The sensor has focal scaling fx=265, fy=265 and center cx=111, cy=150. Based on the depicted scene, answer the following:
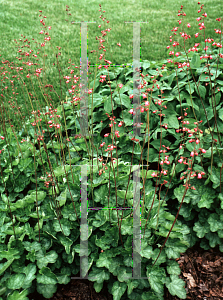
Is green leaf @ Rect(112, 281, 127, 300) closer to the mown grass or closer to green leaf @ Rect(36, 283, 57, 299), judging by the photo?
green leaf @ Rect(36, 283, 57, 299)

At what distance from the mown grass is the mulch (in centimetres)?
282

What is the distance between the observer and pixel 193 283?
75.5 inches

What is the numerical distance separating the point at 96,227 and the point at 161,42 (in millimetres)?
4483

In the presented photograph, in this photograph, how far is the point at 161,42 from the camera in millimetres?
5309

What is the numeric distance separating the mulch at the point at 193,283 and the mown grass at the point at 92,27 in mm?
2821

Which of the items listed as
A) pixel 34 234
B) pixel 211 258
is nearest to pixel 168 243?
pixel 211 258

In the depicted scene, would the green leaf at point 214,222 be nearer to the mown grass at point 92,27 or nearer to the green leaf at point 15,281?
the green leaf at point 15,281

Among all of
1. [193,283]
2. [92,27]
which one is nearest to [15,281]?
[193,283]

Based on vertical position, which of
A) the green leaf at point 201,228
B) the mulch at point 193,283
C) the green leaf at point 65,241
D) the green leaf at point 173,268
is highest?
the green leaf at point 65,241

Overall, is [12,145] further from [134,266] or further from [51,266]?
[134,266]

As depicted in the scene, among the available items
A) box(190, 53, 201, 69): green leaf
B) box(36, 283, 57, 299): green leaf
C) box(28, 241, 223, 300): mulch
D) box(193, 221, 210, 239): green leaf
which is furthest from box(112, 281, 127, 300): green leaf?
box(190, 53, 201, 69): green leaf

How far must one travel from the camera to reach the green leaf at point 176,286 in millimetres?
1760

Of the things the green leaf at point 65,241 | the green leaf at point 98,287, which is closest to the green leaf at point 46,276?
the green leaf at point 65,241

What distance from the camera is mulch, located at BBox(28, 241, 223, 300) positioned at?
1.85 m
